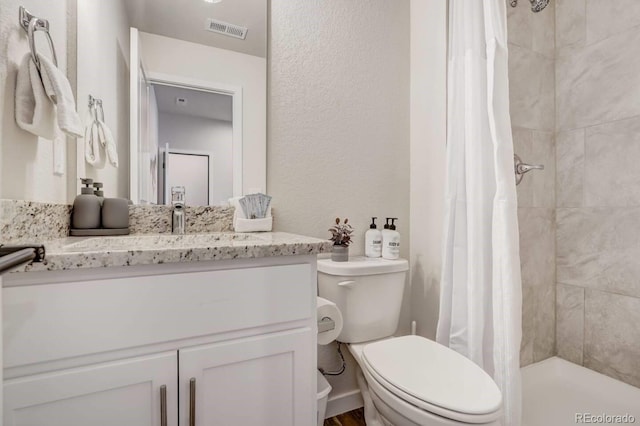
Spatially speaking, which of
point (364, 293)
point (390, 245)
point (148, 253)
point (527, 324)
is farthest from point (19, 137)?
point (527, 324)

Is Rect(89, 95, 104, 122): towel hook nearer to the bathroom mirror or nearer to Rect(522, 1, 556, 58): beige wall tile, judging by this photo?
the bathroom mirror

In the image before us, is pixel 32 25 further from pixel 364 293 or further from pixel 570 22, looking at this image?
pixel 570 22

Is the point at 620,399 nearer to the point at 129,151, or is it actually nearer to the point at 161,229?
the point at 161,229

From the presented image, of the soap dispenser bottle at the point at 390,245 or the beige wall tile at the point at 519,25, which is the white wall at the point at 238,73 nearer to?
the soap dispenser bottle at the point at 390,245

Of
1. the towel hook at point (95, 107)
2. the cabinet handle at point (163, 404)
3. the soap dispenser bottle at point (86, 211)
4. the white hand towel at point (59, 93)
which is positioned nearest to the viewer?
the cabinet handle at point (163, 404)

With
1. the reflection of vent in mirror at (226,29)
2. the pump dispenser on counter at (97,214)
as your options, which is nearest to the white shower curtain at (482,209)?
the reflection of vent in mirror at (226,29)

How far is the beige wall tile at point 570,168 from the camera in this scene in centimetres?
171

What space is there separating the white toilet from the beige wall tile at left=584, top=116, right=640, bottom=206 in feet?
3.76

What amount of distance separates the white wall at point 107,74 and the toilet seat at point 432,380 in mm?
1188

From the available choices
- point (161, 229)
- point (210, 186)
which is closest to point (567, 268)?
point (210, 186)

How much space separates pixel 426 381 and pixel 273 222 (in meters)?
0.89

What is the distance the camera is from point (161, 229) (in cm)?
128

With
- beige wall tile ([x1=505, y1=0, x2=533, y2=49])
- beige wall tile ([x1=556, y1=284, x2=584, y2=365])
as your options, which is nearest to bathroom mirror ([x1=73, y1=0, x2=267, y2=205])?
beige wall tile ([x1=505, y1=0, x2=533, y2=49])

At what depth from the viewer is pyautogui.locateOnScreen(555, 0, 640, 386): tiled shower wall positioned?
4.97 ft
